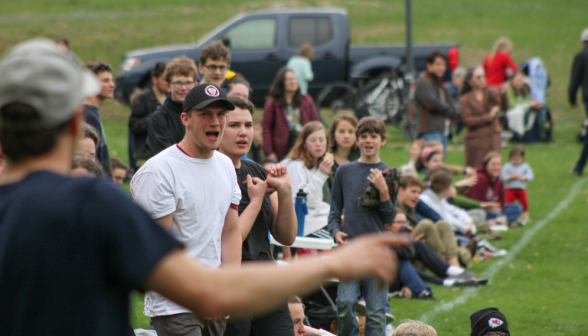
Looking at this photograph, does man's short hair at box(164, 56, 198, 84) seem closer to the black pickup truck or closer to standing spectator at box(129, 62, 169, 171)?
standing spectator at box(129, 62, 169, 171)

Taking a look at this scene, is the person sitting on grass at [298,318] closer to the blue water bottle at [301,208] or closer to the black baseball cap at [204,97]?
the blue water bottle at [301,208]

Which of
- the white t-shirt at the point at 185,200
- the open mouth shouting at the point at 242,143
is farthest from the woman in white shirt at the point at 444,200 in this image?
the white t-shirt at the point at 185,200

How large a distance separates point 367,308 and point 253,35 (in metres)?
11.3

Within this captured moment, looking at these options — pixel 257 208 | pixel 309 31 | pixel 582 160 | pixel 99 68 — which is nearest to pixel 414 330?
pixel 257 208

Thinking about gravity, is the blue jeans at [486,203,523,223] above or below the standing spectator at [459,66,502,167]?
below

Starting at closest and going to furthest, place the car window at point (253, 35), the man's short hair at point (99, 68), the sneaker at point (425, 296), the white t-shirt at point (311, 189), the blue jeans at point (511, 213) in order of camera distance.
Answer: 1. the man's short hair at point (99, 68)
2. the white t-shirt at point (311, 189)
3. the sneaker at point (425, 296)
4. the blue jeans at point (511, 213)
5. the car window at point (253, 35)

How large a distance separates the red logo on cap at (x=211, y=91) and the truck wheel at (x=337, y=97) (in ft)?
38.7

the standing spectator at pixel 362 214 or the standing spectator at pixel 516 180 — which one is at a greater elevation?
the standing spectator at pixel 362 214

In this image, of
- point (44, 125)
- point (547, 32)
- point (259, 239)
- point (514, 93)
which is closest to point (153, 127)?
point (259, 239)

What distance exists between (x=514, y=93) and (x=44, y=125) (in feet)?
53.4

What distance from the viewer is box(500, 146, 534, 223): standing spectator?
412 inches

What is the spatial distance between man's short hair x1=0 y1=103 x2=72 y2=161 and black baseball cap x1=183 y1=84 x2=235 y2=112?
1.99 m

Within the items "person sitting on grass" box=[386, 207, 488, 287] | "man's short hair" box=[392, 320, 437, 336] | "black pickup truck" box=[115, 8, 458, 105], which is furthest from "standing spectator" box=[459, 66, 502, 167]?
"man's short hair" box=[392, 320, 437, 336]

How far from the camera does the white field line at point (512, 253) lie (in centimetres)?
632
